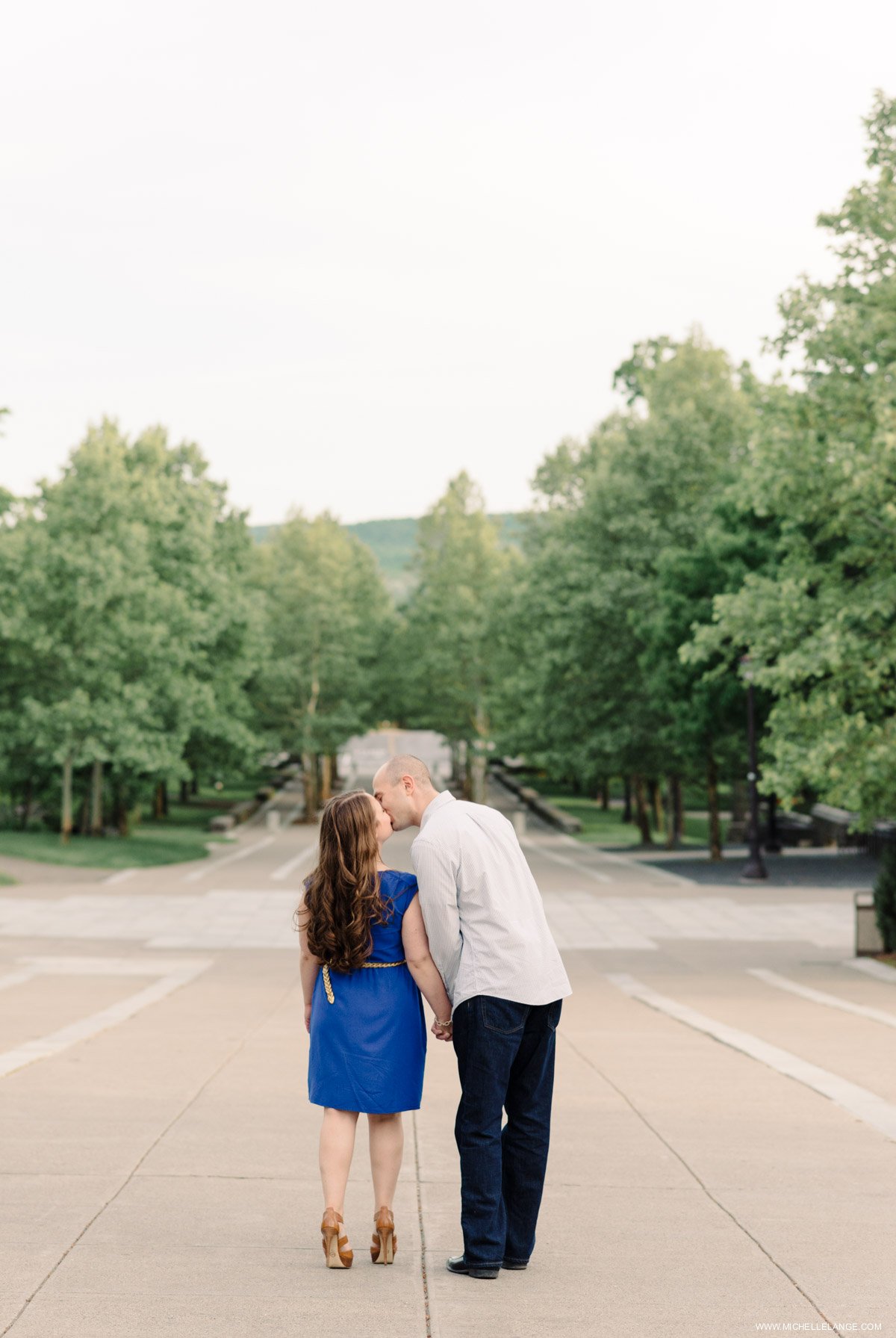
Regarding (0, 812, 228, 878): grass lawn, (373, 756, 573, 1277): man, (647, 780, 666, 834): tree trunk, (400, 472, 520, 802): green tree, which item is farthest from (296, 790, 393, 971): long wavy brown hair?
(400, 472, 520, 802): green tree

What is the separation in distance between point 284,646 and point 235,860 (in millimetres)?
28373

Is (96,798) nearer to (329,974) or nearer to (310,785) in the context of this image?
(310,785)

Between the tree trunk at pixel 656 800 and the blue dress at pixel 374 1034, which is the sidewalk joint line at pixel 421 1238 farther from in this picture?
the tree trunk at pixel 656 800

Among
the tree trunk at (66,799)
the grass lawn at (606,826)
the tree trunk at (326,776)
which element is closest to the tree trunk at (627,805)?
the grass lawn at (606,826)

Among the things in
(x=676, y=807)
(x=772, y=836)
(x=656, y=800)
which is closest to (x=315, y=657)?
(x=656, y=800)

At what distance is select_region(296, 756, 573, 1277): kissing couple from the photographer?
524 cm

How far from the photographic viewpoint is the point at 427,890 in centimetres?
528

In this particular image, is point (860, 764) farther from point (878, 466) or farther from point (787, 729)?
point (878, 466)

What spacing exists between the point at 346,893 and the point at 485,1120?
90 cm

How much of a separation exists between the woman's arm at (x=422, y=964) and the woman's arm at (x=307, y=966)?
0.33 metres

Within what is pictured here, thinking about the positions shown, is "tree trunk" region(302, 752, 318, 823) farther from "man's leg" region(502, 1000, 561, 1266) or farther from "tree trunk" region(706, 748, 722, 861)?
"man's leg" region(502, 1000, 561, 1266)

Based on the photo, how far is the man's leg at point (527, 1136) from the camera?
5336 mm

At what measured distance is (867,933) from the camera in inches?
775

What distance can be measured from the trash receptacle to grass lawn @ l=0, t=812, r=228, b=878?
2262cm
